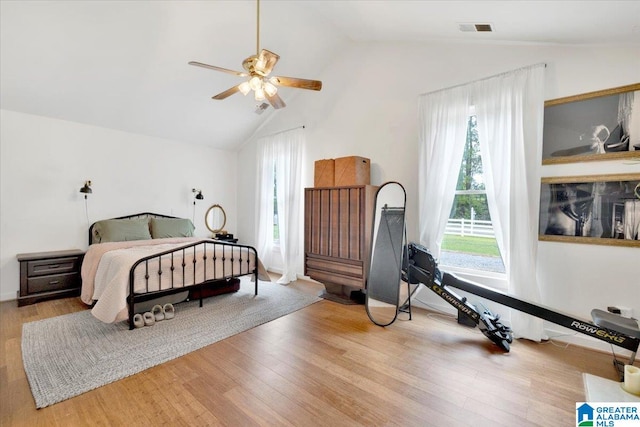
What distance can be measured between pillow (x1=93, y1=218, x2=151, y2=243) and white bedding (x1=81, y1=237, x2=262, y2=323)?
0.92 ft

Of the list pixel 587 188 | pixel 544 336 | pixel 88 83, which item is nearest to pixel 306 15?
pixel 88 83

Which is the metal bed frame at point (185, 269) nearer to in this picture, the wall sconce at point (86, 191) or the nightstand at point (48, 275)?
the wall sconce at point (86, 191)

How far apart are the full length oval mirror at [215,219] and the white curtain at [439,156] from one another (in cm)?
445

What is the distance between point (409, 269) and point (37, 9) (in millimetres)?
4736

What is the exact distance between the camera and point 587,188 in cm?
263

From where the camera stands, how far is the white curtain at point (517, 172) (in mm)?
2809

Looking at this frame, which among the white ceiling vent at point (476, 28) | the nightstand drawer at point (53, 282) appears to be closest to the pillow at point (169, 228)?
Result: the nightstand drawer at point (53, 282)

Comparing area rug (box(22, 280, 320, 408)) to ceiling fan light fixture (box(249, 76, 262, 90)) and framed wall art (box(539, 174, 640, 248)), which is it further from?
framed wall art (box(539, 174, 640, 248))

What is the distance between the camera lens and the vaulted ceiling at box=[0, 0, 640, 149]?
2436mm

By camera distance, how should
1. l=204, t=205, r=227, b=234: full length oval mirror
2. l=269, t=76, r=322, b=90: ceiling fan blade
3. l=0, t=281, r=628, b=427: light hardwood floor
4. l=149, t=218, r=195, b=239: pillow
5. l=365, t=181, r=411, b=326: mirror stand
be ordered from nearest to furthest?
l=0, t=281, r=628, b=427: light hardwood floor → l=269, t=76, r=322, b=90: ceiling fan blade → l=365, t=181, r=411, b=326: mirror stand → l=149, t=218, r=195, b=239: pillow → l=204, t=205, r=227, b=234: full length oval mirror

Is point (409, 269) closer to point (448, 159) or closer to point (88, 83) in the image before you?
point (448, 159)

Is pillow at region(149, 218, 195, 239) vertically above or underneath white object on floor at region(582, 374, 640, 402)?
above

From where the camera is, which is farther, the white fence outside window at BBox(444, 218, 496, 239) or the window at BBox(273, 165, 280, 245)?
the window at BBox(273, 165, 280, 245)

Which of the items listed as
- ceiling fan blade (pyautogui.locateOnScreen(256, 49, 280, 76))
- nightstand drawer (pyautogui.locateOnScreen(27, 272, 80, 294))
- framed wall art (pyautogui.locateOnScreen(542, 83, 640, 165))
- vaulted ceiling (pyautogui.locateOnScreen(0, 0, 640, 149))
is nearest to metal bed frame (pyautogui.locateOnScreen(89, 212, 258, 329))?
nightstand drawer (pyautogui.locateOnScreen(27, 272, 80, 294))
